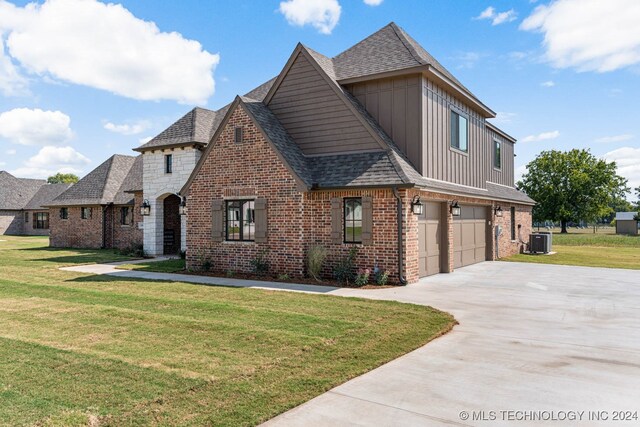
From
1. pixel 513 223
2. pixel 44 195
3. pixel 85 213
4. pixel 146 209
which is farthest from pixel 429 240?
pixel 44 195

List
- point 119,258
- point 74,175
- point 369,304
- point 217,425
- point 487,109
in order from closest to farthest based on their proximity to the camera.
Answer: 1. point 217,425
2. point 369,304
3. point 487,109
4. point 119,258
5. point 74,175

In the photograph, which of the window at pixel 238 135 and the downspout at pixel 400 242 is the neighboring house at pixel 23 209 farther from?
the downspout at pixel 400 242

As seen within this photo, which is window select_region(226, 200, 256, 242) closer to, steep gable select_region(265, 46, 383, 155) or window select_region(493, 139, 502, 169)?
steep gable select_region(265, 46, 383, 155)

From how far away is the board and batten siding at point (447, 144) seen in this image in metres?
13.4

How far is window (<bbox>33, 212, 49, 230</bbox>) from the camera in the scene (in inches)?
1742

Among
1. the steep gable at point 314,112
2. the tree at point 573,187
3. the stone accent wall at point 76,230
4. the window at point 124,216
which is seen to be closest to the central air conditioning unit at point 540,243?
the steep gable at point 314,112

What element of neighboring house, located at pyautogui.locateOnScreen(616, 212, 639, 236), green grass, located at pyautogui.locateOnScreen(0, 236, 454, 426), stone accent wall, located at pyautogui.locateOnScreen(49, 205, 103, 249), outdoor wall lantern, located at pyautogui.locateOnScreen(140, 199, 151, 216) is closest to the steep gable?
green grass, located at pyautogui.locateOnScreen(0, 236, 454, 426)

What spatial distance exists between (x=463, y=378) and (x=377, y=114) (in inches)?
407

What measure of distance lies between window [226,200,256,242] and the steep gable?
273 cm

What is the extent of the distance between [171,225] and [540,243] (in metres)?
19.8

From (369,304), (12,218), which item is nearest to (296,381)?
(369,304)

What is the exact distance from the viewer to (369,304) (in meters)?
9.02

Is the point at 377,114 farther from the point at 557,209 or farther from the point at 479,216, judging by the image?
the point at 557,209

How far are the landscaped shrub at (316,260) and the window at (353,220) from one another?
801mm
